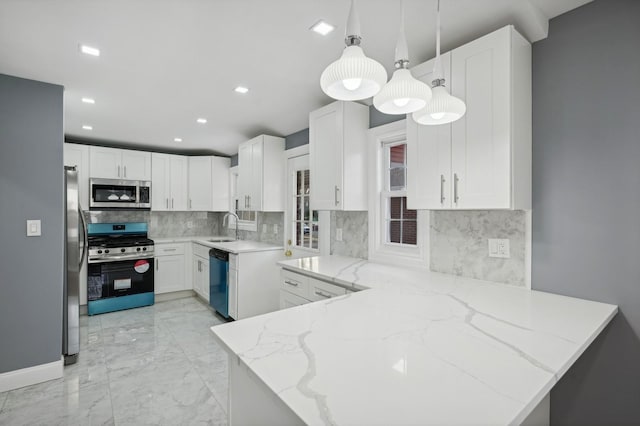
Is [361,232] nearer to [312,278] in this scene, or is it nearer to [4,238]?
[312,278]

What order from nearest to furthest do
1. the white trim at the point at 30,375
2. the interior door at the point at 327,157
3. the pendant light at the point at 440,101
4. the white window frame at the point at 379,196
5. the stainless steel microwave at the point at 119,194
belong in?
the pendant light at the point at 440,101, the white trim at the point at 30,375, the white window frame at the point at 379,196, the interior door at the point at 327,157, the stainless steel microwave at the point at 119,194

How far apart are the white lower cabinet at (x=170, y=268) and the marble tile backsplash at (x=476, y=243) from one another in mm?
3999

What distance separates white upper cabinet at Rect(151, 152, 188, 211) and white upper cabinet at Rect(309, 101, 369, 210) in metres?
3.18

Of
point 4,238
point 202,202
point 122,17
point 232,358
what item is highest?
point 122,17

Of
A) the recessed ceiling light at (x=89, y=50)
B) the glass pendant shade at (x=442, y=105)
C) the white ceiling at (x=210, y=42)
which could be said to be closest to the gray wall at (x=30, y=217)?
the white ceiling at (x=210, y=42)

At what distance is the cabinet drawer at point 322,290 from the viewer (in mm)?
2193

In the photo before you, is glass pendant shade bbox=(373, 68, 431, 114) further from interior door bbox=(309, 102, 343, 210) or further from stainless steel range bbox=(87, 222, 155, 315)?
stainless steel range bbox=(87, 222, 155, 315)

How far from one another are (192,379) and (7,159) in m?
2.26

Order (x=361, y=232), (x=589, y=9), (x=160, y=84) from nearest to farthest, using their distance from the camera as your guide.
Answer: (x=589, y=9) < (x=160, y=84) < (x=361, y=232)

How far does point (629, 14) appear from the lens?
150 centimetres

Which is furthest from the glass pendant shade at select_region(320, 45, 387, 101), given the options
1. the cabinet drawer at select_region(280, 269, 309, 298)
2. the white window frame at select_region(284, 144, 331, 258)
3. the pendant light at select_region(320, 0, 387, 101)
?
the white window frame at select_region(284, 144, 331, 258)

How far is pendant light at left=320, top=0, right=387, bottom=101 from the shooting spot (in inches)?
43.2

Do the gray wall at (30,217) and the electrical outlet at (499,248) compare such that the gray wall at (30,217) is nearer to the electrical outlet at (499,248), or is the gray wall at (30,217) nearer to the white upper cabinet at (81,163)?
the white upper cabinet at (81,163)

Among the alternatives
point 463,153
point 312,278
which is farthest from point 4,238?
point 463,153
